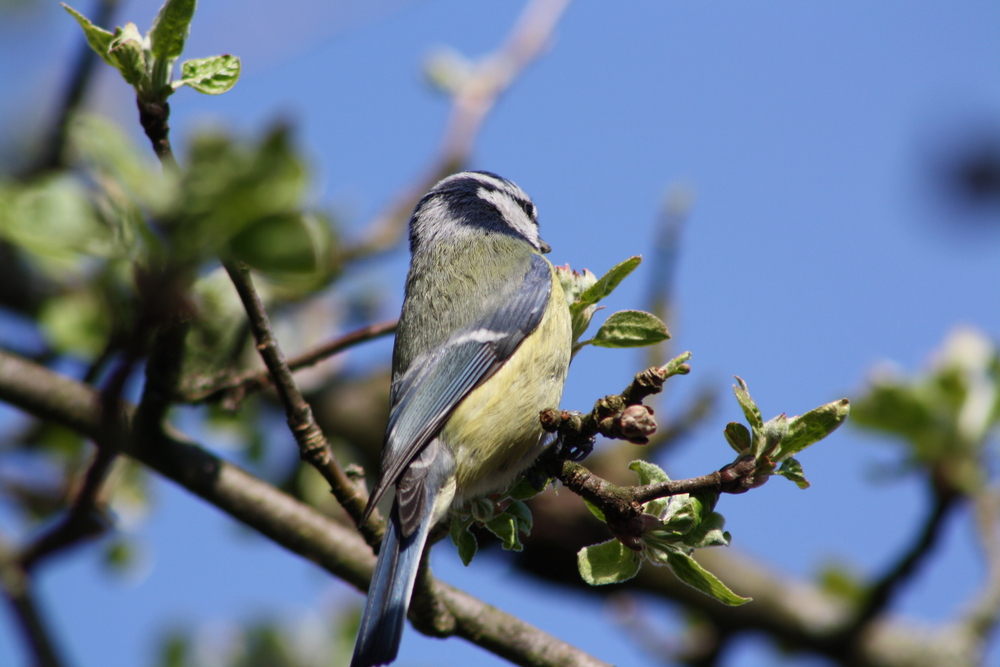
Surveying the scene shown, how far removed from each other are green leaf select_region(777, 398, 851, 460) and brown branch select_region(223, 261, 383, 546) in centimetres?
74

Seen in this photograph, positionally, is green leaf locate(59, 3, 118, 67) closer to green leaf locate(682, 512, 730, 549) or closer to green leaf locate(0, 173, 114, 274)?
green leaf locate(0, 173, 114, 274)


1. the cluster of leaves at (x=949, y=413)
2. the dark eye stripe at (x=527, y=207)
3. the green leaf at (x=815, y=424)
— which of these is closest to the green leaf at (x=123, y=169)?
the green leaf at (x=815, y=424)

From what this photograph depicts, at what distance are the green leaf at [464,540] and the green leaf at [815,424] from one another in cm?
59

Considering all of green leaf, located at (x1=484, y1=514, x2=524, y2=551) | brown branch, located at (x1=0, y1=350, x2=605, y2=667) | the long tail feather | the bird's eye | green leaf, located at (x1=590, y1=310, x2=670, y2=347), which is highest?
the bird's eye

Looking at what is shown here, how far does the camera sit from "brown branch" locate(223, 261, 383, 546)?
1.35m

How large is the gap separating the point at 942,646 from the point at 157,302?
299 centimetres

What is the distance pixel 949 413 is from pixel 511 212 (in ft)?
4.98

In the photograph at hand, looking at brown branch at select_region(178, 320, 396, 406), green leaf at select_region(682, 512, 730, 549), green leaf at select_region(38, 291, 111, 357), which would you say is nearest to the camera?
green leaf at select_region(682, 512, 730, 549)

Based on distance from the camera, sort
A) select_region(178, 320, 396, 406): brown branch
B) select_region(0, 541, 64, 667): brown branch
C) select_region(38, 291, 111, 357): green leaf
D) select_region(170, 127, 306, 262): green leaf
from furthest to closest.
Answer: select_region(38, 291, 111, 357): green leaf → select_region(178, 320, 396, 406): brown branch → select_region(0, 541, 64, 667): brown branch → select_region(170, 127, 306, 262): green leaf

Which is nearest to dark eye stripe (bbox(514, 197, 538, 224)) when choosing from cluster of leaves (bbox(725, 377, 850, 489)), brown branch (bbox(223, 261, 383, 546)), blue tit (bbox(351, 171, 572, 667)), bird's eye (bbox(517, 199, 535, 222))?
bird's eye (bbox(517, 199, 535, 222))

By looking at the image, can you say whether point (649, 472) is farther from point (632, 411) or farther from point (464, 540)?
point (464, 540)

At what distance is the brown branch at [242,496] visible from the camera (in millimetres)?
1790

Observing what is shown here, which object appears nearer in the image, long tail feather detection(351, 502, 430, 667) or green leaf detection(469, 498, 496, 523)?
long tail feather detection(351, 502, 430, 667)

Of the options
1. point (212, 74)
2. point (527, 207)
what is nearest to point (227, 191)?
point (212, 74)
